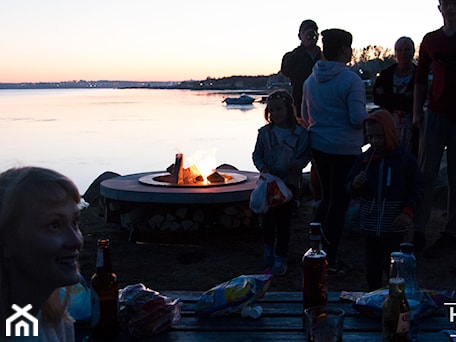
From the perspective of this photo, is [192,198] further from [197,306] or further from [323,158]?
[197,306]

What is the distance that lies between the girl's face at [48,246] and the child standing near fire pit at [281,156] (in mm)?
3048

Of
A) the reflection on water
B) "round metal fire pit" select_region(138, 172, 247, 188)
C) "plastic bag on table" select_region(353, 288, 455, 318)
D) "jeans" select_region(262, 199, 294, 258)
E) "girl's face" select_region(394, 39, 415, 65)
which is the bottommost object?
the reflection on water

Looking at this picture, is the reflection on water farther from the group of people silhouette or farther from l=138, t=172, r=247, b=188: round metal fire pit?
the group of people silhouette

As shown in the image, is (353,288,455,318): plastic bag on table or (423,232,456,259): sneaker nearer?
(353,288,455,318): plastic bag on table

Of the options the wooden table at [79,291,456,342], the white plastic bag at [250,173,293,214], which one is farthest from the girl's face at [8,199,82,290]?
the white plastic bag at [250,173,293,214]

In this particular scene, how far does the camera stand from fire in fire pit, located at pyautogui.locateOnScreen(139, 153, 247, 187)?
5.89m

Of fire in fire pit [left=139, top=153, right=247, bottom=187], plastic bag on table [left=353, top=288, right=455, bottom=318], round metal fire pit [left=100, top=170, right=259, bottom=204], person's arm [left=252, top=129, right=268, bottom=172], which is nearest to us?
plastic bag on table [left=353, top=288, right=455, bottom=318]

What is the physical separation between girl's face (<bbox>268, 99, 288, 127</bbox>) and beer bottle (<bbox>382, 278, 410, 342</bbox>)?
2.81 meters

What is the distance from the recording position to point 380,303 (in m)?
2.25

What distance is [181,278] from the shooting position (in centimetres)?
475

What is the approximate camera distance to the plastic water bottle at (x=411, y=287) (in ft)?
6.65

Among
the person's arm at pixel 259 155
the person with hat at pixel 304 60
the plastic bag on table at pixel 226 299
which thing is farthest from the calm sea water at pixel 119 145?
the plastic bag on table at pixel 226 299

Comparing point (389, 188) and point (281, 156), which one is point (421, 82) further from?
point (389, 188)

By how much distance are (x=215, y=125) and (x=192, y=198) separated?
17417mm
